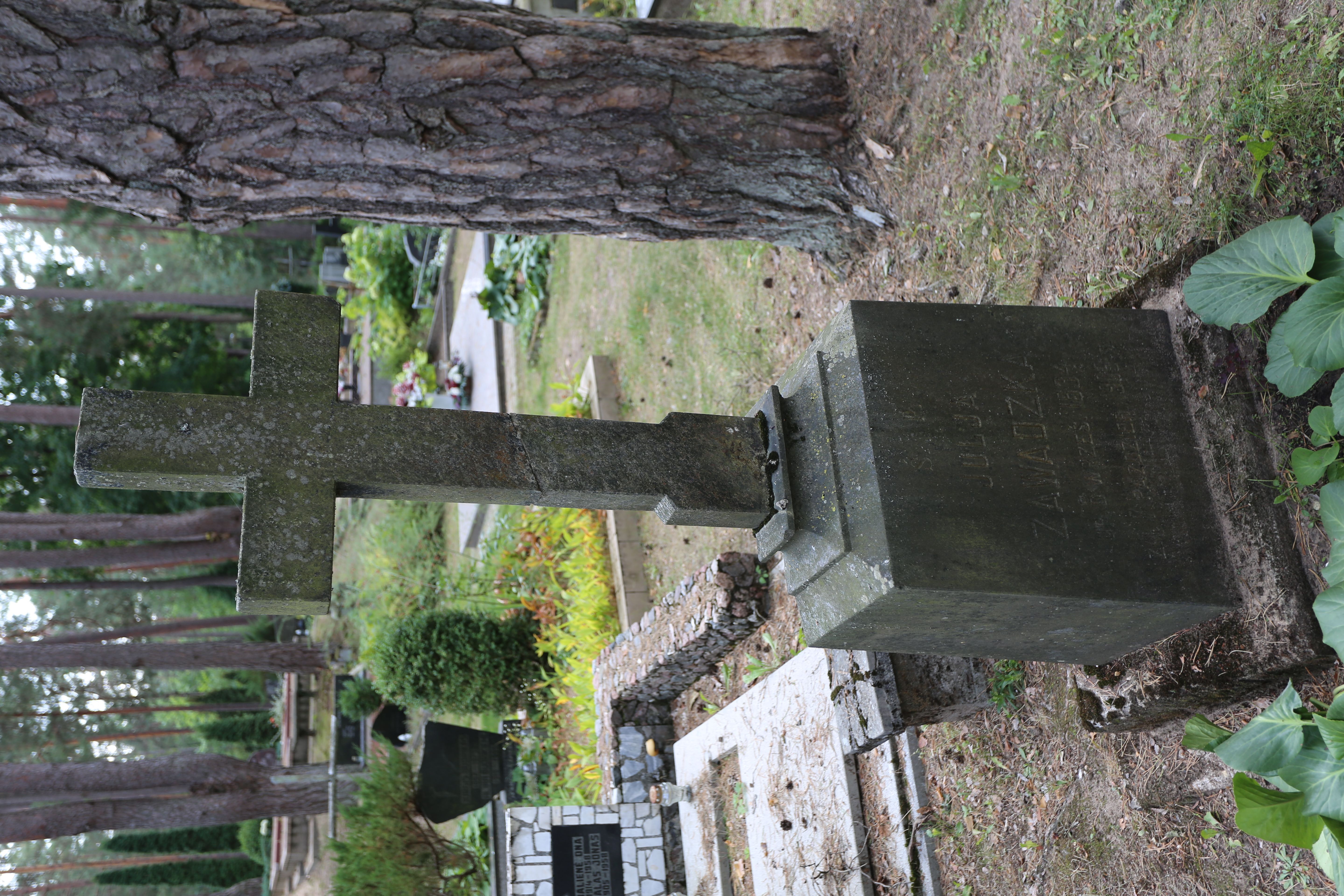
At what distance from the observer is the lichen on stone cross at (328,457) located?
2.36 m

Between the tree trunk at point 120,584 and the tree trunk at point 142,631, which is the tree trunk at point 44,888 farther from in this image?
the tree trunk at point 120,584

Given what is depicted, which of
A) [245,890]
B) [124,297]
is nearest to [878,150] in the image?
[124,297]

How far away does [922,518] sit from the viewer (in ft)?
8.07

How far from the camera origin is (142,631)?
14.4 m

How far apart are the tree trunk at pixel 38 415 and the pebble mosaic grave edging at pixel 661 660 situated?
941 cm

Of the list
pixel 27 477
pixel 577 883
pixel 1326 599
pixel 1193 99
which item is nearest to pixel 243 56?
pixel 1193 99

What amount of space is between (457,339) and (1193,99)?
10.4 m

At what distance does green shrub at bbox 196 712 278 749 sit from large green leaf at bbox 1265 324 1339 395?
22419 mm

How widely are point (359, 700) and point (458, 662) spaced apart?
16.0ft

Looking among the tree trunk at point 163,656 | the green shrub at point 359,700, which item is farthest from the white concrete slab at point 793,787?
the tree trunk at point 163,656

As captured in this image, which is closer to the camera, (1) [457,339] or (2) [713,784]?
(2) [713,784]

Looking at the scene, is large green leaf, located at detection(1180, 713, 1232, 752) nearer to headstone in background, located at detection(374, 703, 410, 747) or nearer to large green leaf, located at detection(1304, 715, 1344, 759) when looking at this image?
large green leaf, located at detection(1304, 715, 1344, 759)

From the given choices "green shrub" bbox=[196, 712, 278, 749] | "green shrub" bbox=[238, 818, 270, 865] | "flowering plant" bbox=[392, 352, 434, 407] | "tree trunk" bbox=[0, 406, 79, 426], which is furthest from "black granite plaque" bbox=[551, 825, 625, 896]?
"green shrub" bbox=[196, 712, 278, 749]

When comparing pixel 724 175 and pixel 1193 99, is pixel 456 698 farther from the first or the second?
pixel 1193 99
